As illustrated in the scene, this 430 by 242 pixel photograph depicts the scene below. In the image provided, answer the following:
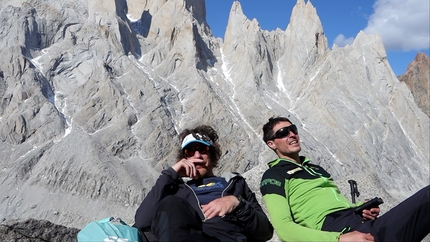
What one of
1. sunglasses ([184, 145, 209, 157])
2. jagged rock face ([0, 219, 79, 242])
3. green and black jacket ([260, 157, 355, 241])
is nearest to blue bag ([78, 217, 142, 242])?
sunglasses ([184, 145, 209, 157])

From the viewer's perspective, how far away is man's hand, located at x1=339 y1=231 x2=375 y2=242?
10.3 ft

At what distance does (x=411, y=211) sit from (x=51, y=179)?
164 feet

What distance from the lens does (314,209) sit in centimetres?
385

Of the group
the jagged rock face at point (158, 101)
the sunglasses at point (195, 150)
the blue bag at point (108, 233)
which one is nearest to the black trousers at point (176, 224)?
the blue bag at point (108, 233)

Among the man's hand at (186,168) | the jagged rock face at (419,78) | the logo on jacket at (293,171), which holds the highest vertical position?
the jagged rock face at (419,78)

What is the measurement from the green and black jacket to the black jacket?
144 mm

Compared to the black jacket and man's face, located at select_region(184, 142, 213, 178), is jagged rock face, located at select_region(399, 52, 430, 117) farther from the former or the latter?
the black jacket

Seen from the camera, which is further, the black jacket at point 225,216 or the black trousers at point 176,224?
the black jacket at point 225,216

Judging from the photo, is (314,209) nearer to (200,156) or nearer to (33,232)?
(200,156)

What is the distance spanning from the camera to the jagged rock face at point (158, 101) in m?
49.4

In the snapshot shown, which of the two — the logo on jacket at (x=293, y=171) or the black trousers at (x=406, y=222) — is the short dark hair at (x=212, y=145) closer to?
the logo on jacket at (x=293, y=171)

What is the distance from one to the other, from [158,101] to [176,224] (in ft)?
188

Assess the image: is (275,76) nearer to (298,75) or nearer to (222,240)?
(298,75)

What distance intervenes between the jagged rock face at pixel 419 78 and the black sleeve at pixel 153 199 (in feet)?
381
